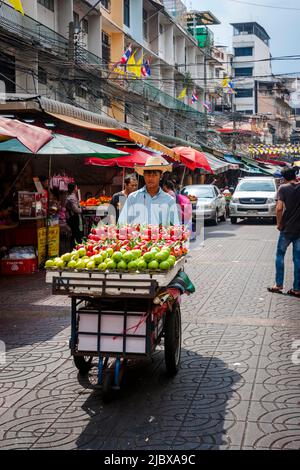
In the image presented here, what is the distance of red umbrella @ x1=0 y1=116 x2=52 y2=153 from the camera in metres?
8.94

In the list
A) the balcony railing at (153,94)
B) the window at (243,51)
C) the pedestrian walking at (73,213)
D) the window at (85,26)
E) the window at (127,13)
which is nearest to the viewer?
the pedestrian walking at (73,213)

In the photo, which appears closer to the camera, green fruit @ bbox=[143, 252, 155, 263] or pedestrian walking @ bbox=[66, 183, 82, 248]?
green fruit @ bbox=[143, 252, 155, 263]

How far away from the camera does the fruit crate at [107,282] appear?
4.62 m

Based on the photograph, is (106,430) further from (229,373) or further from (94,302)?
(229,373)

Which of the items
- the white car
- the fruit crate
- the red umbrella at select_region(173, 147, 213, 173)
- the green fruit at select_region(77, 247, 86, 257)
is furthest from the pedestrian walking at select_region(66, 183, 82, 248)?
the white car

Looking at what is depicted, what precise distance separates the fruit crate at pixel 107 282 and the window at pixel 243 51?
281 feet

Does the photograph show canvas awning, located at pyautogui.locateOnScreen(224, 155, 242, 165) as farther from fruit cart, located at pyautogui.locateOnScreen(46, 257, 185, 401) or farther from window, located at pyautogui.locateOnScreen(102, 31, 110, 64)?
fruit cart, located at pyautogui.locateOnScreen(46, 257, 185, 401)

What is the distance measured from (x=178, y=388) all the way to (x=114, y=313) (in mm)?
908

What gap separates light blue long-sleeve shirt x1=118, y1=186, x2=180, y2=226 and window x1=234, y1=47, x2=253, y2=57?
3301 inches

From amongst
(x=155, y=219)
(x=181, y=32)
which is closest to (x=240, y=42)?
(x=181, y=32)

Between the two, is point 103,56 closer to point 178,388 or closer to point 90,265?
point 90,265

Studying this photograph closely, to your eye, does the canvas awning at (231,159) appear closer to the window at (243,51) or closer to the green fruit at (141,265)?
the green fruit at (141,265)

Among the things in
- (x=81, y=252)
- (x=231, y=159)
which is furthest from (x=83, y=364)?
(x=231, y=159)

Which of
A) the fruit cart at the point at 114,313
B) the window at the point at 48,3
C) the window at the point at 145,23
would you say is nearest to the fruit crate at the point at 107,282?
the fruit cart at the point at 114,313
